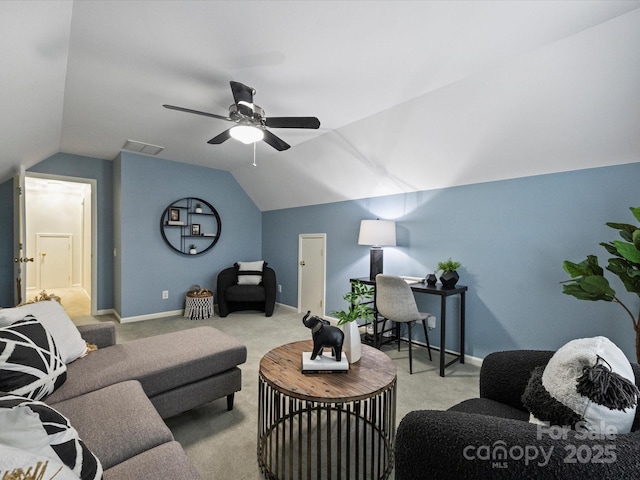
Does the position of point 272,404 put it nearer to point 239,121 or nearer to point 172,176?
point 239,121

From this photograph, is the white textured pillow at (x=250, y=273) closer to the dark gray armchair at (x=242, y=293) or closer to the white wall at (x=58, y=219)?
the dark gray armchair at (x=242, y=293)

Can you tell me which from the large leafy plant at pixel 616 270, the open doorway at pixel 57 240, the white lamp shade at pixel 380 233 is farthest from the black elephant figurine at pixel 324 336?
the open doorway at pixel 57 240

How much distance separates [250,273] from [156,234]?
61.5 inches

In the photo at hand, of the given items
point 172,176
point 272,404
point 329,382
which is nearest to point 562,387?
point 329,382

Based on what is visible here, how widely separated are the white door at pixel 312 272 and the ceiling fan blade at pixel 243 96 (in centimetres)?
268

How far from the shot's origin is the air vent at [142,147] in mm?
3799

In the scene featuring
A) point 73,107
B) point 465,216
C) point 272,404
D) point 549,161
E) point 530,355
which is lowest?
point 272,404

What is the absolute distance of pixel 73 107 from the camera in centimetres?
282

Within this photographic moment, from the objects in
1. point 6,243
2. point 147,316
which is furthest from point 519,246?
point 6,243

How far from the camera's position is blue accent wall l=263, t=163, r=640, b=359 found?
2.31m

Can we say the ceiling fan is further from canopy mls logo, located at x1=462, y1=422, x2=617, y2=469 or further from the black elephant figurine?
canopy mls logo, located at x1=462, y1=422, x2=617, y2=469

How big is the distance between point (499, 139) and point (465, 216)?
843 millimetres

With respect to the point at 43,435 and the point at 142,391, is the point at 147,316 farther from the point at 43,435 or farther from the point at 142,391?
the point at 43,435

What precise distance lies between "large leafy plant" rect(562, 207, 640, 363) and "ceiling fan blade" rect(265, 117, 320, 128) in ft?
6.84
